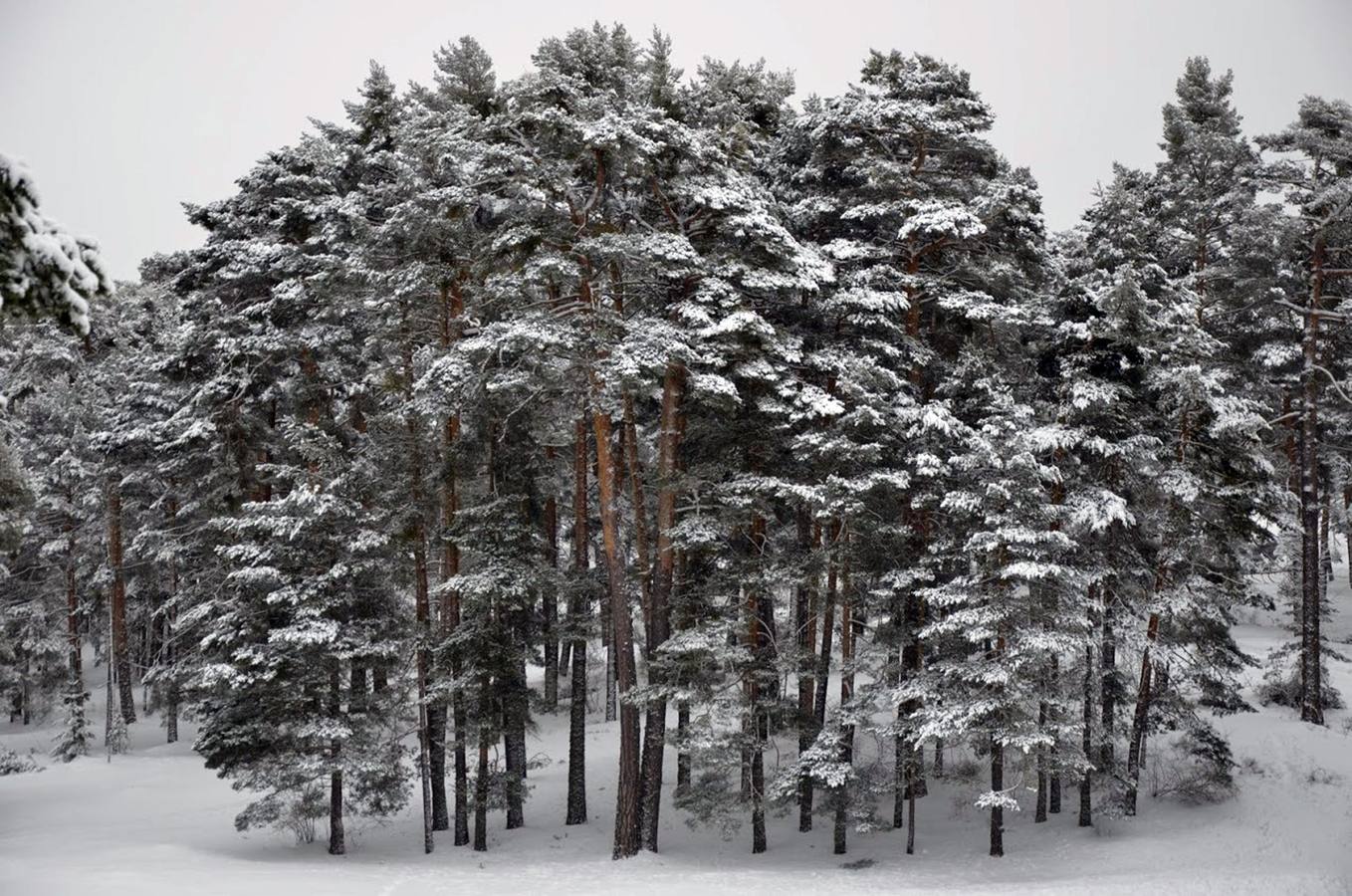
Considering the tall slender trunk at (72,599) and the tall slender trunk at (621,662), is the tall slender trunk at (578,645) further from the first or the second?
the tall slender trunk at (72,599)

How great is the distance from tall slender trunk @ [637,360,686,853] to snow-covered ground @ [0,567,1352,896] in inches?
48.6

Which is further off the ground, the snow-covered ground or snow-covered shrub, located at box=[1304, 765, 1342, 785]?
snow-covered shrub, located at box=[1304, 765, 1342, 785]

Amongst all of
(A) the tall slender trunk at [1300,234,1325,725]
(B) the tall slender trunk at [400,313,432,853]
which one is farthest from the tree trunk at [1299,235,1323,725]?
(B) the tall slender trunk at [400,313,432,853]

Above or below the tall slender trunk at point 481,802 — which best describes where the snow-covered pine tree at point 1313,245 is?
above

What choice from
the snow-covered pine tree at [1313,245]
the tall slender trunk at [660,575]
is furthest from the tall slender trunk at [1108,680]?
the tall slender trunk at [660,575]

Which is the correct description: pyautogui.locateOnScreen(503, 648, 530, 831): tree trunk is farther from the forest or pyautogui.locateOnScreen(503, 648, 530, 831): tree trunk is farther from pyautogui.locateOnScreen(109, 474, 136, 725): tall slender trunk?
pyautogui.locateOnScreen(109, 474, 136, 725): tall slender trunk

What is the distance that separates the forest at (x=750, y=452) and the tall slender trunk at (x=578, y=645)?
122 mm

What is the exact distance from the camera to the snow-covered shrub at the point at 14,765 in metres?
28.9

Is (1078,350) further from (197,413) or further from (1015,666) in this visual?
(197,413)

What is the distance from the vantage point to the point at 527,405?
20.1 m

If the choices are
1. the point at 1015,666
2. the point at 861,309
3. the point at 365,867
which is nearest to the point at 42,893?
the point at 365,867

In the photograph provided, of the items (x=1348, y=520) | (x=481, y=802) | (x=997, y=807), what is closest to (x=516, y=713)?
(x=481, y=802)

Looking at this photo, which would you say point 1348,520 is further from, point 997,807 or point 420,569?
point 420,569

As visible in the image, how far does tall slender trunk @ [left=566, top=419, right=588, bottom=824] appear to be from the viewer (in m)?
20.3
